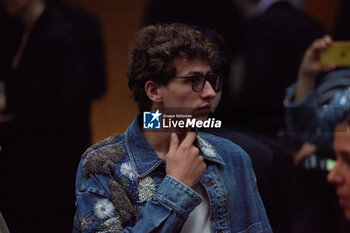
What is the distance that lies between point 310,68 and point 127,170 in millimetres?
930

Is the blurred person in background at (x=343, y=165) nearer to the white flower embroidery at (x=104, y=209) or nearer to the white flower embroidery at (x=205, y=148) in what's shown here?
the white flower embroidery at (x=205, y=148)

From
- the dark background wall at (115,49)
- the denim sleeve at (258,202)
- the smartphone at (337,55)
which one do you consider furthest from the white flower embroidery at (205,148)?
the smartphone at (337,55)

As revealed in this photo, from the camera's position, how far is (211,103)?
194 centimetres

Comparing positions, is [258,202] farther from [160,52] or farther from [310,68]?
A: [310,68]

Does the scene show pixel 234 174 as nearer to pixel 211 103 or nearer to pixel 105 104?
pixel 211 103

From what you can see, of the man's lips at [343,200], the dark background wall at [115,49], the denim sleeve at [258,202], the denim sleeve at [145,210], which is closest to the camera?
the denim sleeve at [145,210]

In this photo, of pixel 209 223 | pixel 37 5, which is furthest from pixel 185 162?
pixel 37 5

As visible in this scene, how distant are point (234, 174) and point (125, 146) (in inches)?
12.0

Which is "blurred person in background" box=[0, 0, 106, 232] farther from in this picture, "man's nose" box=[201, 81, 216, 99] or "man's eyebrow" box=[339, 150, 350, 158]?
"man's eyebrow" box=[339, 150, 350, 158]

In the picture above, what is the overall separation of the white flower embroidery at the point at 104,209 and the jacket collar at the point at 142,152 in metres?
0.12

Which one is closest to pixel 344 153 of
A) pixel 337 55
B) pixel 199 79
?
pixel 337 55

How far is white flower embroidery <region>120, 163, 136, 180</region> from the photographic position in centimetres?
183

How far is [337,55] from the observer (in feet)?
7.86

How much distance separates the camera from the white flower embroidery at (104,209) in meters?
1.77
